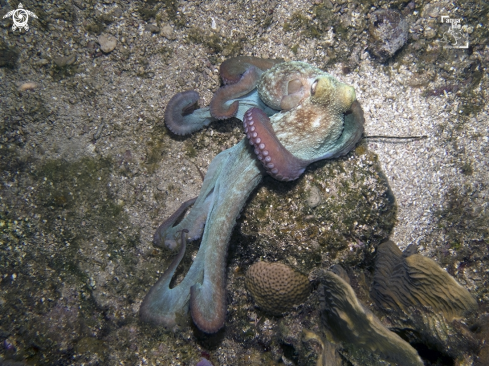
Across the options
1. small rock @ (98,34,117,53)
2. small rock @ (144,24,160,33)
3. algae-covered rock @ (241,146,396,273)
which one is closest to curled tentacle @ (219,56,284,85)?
small rock @ (144,24,160,33)

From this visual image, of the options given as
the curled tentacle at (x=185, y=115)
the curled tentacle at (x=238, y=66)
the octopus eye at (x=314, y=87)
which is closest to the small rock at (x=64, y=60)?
the curled tentacle at (x=185, y=115)

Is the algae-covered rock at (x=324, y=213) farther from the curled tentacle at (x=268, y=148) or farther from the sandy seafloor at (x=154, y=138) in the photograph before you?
the sandy seafloor at (x=154, y=138)

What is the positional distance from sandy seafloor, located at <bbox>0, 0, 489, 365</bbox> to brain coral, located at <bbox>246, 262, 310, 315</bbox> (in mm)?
413

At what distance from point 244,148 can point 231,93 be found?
0.68m

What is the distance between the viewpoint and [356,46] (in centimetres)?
375

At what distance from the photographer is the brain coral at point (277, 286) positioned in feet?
10.4

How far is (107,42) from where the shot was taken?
3455 mm

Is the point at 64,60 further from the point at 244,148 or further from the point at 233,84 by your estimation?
the point at 244,148

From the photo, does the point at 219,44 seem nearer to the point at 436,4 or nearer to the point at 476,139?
the point at 436,4

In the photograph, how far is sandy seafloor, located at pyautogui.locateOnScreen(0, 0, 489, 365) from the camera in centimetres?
321

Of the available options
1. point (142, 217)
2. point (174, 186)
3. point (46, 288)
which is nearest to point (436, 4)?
point (174, 186)

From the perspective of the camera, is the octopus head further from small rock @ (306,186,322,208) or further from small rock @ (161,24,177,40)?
small rock @ (161,24,177,40)

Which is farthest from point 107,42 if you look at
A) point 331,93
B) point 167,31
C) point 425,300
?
point 425,300

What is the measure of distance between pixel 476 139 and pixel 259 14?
3258mm
